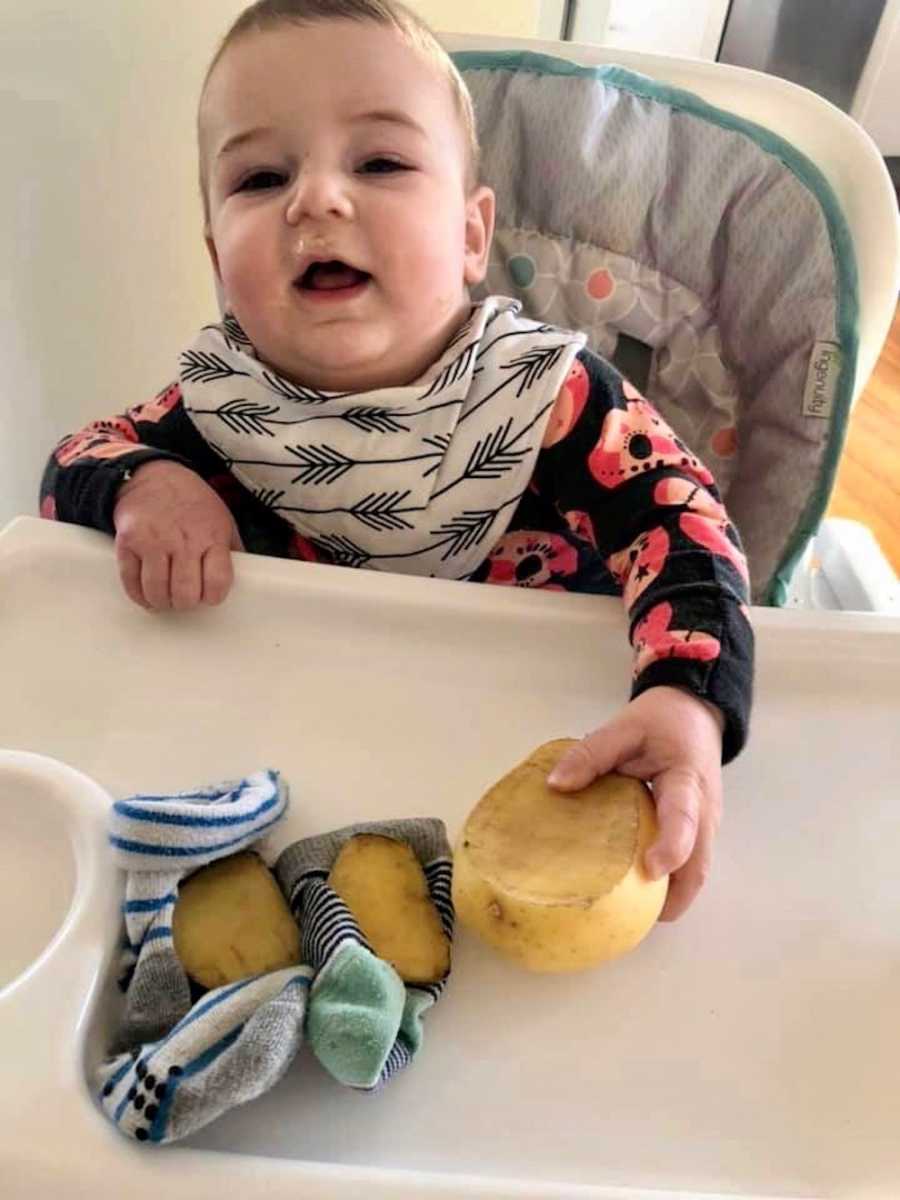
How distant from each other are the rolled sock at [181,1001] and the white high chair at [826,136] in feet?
1.65

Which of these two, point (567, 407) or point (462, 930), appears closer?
point (462, 930)

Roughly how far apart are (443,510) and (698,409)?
244mm

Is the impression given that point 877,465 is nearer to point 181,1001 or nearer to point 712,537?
point 712,537

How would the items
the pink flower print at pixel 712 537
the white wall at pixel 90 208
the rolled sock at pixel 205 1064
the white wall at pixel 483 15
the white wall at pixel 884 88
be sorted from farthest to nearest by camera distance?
the white wall at pixel 884 88, the white wall at pixel 483 15, the white wall at pixel 90 208, the pink flower print at pixel 712 537, the rolled sock at pixel 205 1064

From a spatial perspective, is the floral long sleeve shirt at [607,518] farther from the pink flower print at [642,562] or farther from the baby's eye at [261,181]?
the baby's eye at [261,181]

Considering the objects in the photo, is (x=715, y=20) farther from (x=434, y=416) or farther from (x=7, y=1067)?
(x=7, y=1067)

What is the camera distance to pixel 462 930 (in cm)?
49

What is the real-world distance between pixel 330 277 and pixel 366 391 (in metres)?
0.07

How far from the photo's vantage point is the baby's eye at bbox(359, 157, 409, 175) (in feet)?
2.22

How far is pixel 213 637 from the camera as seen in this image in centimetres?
62

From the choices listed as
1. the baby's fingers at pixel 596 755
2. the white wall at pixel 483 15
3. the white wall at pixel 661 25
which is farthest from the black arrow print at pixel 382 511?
the white wall at pixel 661 25

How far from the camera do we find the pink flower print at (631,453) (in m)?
0.65

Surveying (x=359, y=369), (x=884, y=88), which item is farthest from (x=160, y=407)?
(x=884, y=88)

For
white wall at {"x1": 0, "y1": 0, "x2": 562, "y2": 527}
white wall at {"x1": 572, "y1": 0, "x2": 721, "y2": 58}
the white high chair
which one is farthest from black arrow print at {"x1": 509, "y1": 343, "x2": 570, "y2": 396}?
white wall at {"x1": 572, "y1": 0, "x2": 721, "y2": 58}
